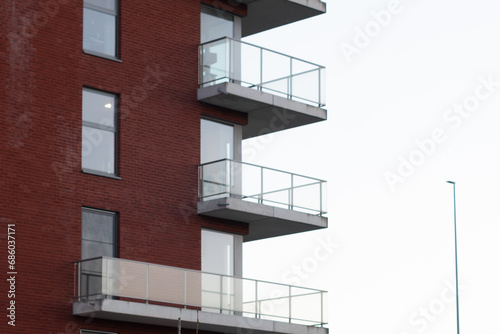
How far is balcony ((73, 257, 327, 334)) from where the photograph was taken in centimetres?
2753

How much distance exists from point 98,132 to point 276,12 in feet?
24.6

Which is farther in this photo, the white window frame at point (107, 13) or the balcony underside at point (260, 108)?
the balcony underside at point (260, 108)

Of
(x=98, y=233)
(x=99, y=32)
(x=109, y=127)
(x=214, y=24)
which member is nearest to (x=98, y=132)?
(x=109, y=127)

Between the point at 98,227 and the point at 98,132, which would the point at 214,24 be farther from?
the point at 98,227

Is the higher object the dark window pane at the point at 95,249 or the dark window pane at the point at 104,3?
the dark window pane at the point at 104,3

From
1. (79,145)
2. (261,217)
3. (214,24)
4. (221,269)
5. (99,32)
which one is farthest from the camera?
(214,24)

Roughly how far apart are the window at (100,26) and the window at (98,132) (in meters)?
1.14

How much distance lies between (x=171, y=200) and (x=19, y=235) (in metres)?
4.45

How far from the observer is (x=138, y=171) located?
2947 cm

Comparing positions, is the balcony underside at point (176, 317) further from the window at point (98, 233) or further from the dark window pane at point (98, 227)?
the dark window pane at point (98, 227)

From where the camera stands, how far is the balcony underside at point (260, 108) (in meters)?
31.0

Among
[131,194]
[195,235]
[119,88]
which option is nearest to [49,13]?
[119,88]

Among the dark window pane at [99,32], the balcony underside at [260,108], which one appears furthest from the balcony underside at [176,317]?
the dark window pane at [99,32]

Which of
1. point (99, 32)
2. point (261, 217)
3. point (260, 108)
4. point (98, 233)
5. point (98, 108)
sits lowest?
point (98, 233)
